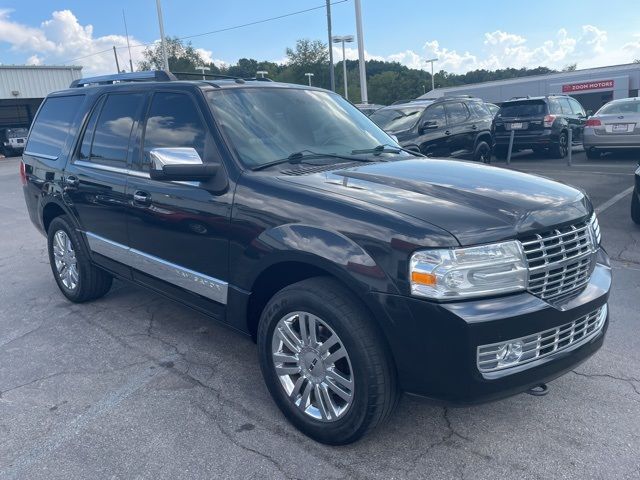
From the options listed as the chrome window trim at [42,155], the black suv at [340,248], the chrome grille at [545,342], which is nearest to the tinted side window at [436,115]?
the black suv at [340,248]

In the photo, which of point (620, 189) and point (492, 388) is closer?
point (492, 388)

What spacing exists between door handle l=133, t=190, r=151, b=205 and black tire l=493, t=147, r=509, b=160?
495 inches

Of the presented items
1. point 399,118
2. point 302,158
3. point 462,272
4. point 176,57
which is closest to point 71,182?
point 302,158

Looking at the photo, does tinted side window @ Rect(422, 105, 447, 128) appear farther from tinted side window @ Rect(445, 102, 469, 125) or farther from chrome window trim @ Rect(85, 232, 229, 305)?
Answer: chrome window trim @ Rect(85, 232, 229, 305)

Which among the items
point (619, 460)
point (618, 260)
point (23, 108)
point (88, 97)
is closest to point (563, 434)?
point (619, 460)

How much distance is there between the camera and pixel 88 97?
4719mm

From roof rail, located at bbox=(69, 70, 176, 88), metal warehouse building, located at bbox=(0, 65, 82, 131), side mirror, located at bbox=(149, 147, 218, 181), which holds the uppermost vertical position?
metal warehouse building, located at bbox=(0, 65, 82, 131)

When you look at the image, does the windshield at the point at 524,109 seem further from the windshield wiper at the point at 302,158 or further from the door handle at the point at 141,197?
the door handle at the point at 141,197

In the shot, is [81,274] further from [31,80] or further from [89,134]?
[31,80]

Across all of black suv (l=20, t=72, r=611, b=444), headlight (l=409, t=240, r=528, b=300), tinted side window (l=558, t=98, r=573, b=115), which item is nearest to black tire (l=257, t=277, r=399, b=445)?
black suv (l=20, t=72, r=611, b=444)

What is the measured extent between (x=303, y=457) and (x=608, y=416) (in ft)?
5.59

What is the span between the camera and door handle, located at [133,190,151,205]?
12.4 ft

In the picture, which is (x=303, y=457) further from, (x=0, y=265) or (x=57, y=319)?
(x=0, y=265)

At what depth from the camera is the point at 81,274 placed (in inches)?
193
